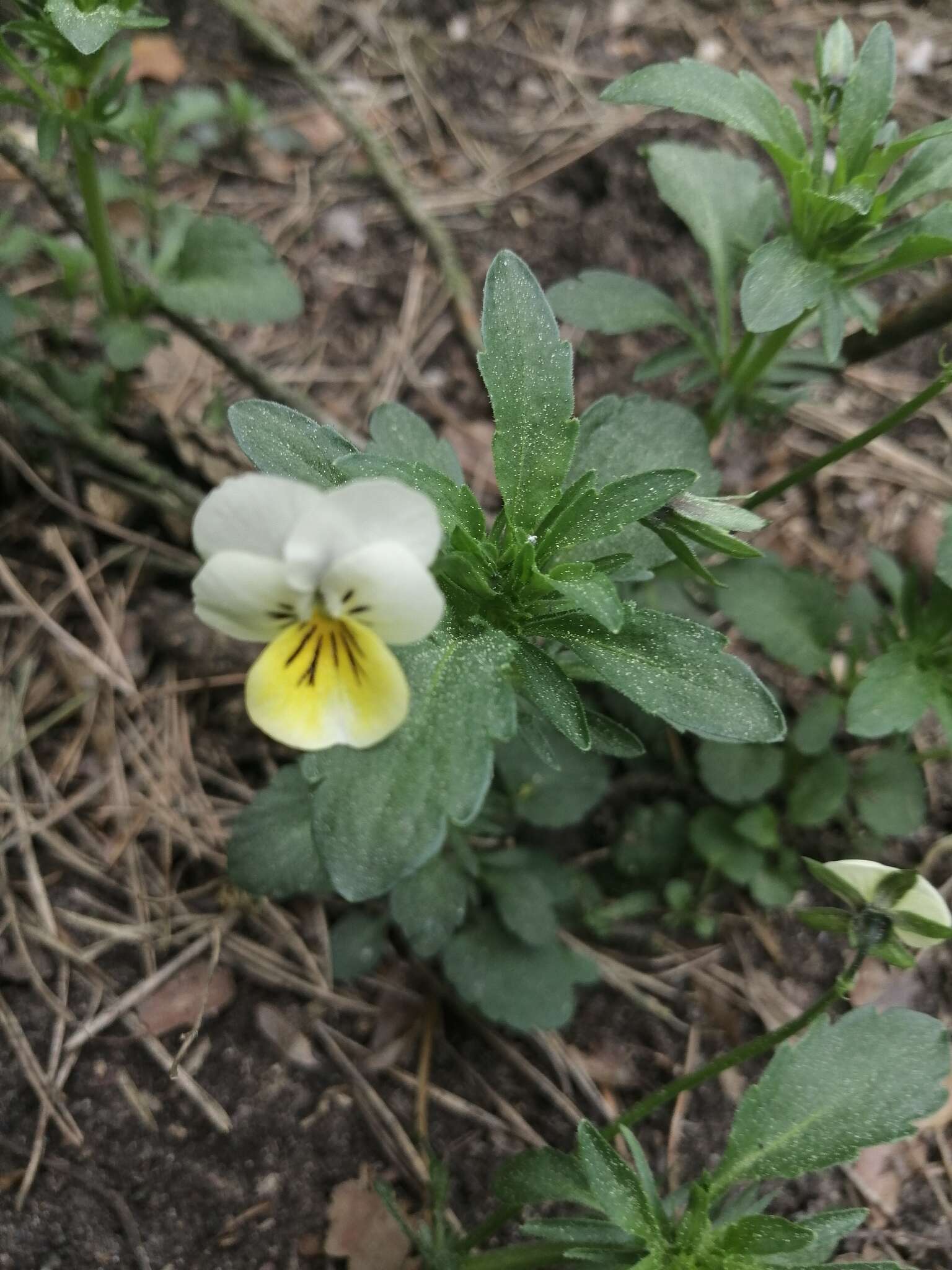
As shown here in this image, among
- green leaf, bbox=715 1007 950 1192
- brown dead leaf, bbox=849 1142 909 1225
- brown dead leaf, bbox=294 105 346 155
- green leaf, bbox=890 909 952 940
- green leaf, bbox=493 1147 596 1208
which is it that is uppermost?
brown dead leaf, bbox=294 105 346 155

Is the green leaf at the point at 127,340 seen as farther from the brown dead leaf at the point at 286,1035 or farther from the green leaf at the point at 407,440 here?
the brown dead leaf at the point at 286,1035

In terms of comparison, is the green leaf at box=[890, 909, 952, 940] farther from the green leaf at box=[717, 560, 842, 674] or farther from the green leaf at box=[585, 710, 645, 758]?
the green leaf at box=[717, 560, 842, 674]

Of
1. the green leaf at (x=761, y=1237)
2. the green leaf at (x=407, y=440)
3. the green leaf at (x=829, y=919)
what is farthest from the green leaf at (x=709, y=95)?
the green leaf at (x=761, y=1237)

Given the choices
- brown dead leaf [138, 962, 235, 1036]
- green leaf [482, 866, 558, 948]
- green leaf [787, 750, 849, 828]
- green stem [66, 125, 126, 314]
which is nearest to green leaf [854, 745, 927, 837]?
green leaf [787, 750, 849, 828]

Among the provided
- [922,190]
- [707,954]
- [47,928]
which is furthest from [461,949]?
[922,190]

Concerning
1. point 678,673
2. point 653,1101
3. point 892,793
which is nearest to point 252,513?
point 678,673

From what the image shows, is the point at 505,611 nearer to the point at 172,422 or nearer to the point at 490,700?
the point at 490,700
